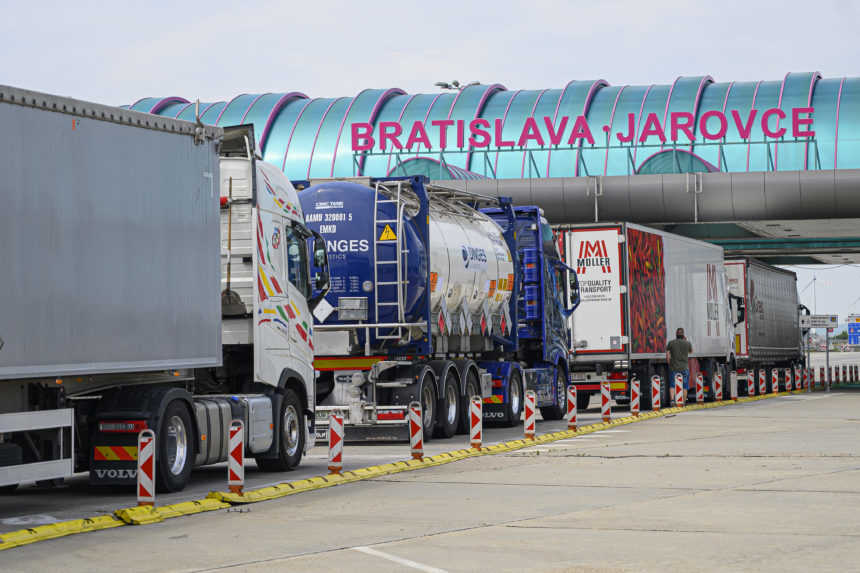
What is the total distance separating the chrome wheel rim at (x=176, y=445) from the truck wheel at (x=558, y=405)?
45.2ft

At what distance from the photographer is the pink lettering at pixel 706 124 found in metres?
52.6

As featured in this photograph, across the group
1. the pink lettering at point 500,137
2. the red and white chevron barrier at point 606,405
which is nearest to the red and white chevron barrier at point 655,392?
the red and white chevron barrier at point 606,405

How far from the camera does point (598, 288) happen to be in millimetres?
28297

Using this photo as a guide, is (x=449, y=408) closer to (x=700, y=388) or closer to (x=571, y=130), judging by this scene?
(x=700, y=388)

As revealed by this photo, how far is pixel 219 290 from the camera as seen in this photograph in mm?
13914

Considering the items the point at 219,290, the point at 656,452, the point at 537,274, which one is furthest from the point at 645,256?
the point at 219,290

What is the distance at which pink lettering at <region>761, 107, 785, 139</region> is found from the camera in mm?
51906

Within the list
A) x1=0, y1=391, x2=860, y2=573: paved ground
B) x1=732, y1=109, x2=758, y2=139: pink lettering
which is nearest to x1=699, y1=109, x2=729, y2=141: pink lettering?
x1=732, y1=109, x2=758, y2=139: pink lettering

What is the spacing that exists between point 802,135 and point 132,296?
43381 millimetres

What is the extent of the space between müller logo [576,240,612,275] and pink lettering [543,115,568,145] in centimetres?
2505

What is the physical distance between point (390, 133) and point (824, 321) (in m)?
19.2

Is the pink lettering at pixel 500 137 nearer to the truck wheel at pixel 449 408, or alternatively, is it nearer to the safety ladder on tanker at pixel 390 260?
the truck wheel at pixel 449 408

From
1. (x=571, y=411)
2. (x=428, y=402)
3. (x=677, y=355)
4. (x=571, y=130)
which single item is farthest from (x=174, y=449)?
(x=571, y=130)

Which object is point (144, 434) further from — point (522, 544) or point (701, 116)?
point (701, 116)
